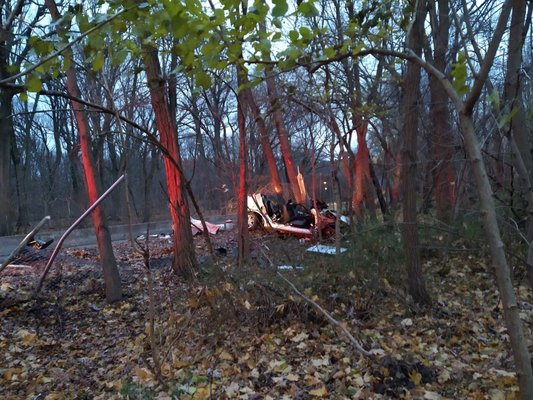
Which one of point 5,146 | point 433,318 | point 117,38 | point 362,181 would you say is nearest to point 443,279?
point 433,318

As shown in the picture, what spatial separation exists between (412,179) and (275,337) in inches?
101

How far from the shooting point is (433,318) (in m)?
5.80

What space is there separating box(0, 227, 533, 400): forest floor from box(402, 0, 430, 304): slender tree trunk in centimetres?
25

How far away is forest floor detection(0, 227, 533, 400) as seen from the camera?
4219mm

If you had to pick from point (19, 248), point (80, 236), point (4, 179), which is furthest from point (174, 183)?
point (4, 179)

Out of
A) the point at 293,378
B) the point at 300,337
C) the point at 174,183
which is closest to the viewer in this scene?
the point at 293,378

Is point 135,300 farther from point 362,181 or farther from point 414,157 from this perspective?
point 362,181

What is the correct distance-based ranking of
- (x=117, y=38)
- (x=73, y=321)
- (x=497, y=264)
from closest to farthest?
(x=497, y=264), (x=117, y=38), (x=73, y=321)

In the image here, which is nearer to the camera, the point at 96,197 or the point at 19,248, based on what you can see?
the point at 19,248

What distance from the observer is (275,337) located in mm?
5598

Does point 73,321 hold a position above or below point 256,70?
below

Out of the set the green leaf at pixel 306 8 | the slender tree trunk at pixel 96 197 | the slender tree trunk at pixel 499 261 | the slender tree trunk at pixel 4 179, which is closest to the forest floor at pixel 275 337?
the slender tree trunk at pixel 96 197

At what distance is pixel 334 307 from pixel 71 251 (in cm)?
997

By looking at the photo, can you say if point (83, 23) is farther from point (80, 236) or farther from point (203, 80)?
point (80, 236)
